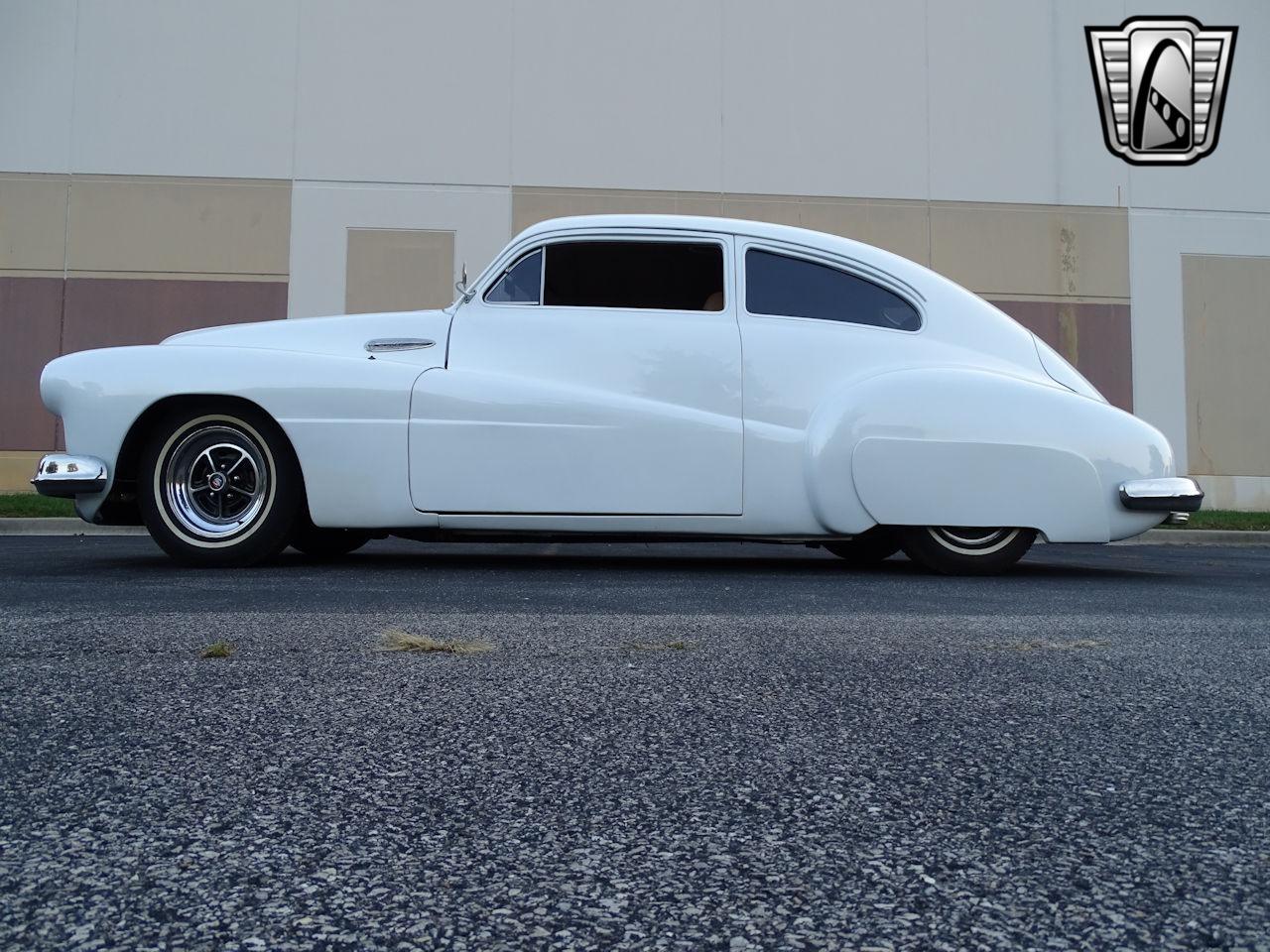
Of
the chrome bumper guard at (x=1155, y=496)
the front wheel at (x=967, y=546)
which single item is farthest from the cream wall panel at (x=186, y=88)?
the chrome bumper guard at (x=1155, y=496)

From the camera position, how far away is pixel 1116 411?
4723 millimetres

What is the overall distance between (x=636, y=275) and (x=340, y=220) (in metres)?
8.75

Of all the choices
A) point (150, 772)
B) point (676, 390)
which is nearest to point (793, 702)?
point (150, 772)

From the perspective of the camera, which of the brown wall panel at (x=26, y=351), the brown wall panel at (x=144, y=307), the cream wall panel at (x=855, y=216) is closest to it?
the brown wall panel at (x=26, y=351)

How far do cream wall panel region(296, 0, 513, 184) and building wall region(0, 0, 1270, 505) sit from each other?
0.03 m

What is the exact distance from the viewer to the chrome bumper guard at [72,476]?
14.5 ft

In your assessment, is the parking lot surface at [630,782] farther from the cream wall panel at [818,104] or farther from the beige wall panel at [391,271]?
the cream wall panel at [818,104]

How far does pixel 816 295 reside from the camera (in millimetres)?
4914

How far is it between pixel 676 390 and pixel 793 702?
2852 millimetres

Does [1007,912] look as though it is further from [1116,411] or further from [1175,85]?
[1175,85]

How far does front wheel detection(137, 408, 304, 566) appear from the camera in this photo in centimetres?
446

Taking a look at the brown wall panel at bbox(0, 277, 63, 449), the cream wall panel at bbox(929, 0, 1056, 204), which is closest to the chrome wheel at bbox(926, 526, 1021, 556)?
the cream wall panel at bbox(929, 0, 1056, 204)

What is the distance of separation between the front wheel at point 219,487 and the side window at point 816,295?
94.8 inches

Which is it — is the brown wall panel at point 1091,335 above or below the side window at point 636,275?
above
